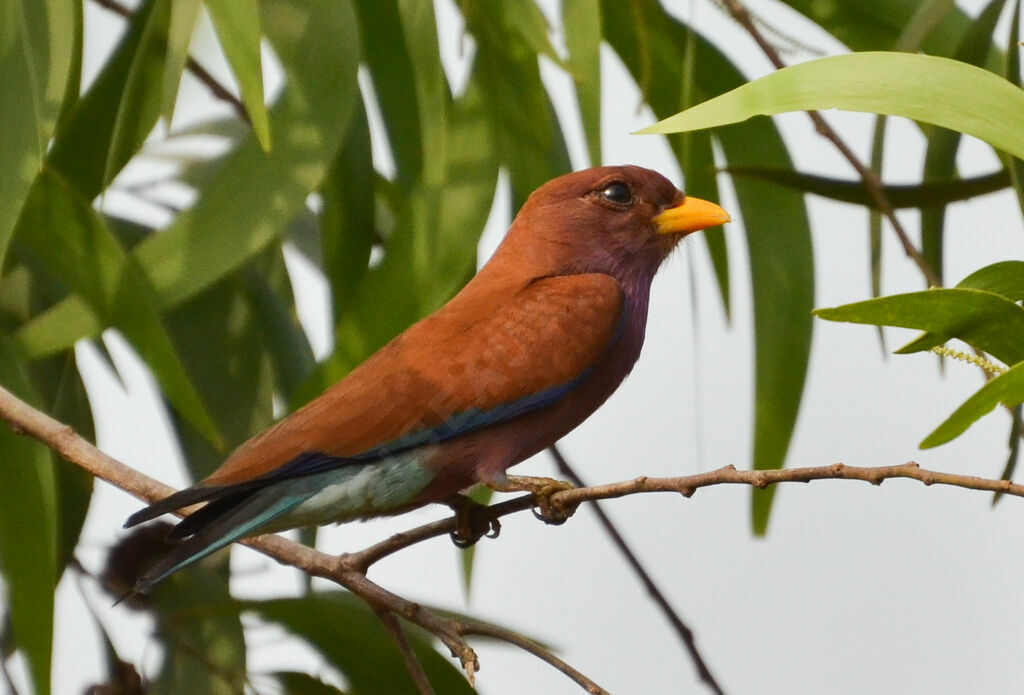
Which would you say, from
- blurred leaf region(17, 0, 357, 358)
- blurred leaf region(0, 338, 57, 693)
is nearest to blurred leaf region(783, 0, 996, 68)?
blurred leaf region(17, 0, 357, 358)

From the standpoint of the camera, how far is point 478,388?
195cm

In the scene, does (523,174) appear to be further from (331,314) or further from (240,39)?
(240,39)

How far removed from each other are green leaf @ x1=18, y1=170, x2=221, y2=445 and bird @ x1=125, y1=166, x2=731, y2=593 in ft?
0.54

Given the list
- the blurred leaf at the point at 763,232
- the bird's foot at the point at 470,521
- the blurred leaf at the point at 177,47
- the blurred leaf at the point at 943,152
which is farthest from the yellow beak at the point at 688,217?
the blurred leaf at the point at 177,47

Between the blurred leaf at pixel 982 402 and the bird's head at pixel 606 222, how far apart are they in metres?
1.13

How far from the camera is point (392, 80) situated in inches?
91.9

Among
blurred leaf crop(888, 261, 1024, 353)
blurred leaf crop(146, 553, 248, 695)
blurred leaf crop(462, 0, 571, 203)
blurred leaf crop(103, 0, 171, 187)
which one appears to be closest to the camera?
blurred leaf crop(888, 261, 1024, 353)

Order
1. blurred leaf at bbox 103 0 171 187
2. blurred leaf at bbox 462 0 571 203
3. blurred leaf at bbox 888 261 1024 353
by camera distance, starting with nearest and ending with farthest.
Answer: blurred leaf at bbox 888 261 1024 353 → blurred leaf at bbox 103 0 171 187 → blurred leaf at bbox 462 0 571 203

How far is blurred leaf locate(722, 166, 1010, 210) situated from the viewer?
Result: 200 centimetres

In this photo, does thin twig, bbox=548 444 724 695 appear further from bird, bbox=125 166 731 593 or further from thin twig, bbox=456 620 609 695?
thin twig, bbox=456 620 609 695

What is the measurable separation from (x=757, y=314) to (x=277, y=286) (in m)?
0.95

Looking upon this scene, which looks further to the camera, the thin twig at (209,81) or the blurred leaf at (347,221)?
the thin twig at (209,81)

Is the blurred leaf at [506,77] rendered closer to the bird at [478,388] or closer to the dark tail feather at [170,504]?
the bird at [478,388]

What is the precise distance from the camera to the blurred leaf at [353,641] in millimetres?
2244
